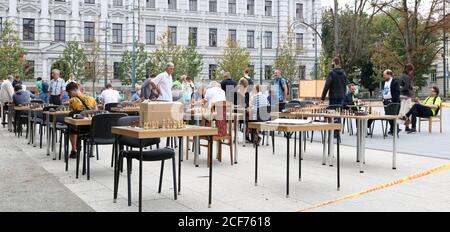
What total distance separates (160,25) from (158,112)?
168ft

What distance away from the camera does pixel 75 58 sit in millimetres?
49094

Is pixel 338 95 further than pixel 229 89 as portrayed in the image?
No

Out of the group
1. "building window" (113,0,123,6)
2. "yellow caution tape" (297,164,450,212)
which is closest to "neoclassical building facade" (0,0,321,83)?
"building window" (113,0,123,6)

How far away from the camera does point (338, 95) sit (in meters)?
13.6

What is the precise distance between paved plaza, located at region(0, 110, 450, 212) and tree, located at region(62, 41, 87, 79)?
38.6m

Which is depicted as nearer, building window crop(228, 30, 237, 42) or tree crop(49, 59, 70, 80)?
tree crop(49, 59, 70, 80)

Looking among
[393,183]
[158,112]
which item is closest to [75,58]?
[393,183]

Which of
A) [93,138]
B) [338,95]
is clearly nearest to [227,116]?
[93,138]

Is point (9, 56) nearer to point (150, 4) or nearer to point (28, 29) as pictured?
point (28, 29)

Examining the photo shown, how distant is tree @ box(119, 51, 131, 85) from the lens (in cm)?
5169

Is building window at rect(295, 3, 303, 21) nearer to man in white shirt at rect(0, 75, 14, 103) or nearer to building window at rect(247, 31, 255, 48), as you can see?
building window at rect(247, 31, 255, 48)

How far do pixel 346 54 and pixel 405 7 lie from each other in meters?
7.03

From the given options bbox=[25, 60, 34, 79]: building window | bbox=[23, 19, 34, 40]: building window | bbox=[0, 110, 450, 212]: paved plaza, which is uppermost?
bbox=[23, 19, 34, 40]: building window
